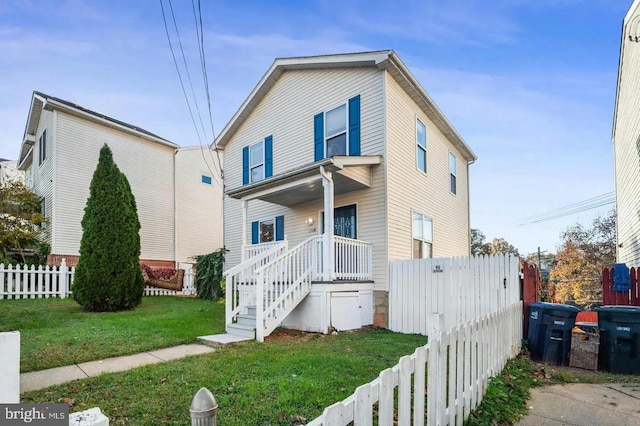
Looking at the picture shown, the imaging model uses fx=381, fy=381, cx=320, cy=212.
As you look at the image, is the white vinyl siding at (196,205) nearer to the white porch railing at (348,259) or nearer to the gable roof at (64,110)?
the gable roof at (64,110)

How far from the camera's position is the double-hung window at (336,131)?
35.1ft

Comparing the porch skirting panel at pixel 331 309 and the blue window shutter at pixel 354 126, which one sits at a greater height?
the blue window shutter at pixel 354 126

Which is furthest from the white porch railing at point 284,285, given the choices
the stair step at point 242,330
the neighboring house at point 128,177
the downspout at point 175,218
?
the downspout at point 175,218

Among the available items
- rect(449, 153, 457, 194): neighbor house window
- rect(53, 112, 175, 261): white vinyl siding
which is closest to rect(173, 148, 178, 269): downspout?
rect(53, 112, 175, 261): white vinyl siding

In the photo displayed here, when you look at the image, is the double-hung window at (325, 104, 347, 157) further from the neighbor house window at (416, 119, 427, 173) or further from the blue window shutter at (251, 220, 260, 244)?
the blue window shutter at (251, 220, 260, 244)

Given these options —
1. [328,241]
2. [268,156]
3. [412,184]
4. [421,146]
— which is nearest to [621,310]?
[328,241]

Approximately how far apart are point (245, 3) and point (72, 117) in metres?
10.1

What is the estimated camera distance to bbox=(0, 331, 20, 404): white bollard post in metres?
1.17

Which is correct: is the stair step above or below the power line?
below

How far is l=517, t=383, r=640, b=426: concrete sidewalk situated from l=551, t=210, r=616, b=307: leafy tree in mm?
17562

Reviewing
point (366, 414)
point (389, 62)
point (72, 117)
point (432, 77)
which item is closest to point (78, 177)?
point (72, 117)

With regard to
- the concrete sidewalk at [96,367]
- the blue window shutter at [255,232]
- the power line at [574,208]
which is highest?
the power line at [574,208]

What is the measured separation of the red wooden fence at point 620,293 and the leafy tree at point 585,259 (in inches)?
499

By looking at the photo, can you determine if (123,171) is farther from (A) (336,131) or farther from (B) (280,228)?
(A) (336,131)
